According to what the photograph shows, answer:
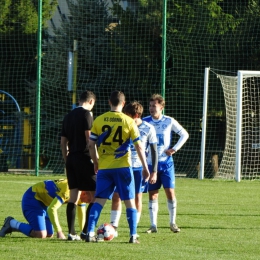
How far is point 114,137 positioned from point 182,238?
1721 mm

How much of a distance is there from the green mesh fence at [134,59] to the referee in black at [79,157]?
54.4ft

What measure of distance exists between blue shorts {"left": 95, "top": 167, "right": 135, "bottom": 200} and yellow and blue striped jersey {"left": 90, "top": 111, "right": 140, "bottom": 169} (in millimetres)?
65

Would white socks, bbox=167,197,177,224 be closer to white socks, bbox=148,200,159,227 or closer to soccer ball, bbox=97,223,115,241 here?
white socks, bbox=148,200,159,227

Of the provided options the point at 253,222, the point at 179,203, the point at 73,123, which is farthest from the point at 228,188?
the point at 73,123

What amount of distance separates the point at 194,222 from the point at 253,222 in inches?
36.2

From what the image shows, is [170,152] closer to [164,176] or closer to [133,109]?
[164,176]

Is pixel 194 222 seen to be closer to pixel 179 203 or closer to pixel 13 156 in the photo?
pixel 179 203

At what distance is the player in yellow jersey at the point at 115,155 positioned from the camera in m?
10.3

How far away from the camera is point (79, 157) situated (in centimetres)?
1097

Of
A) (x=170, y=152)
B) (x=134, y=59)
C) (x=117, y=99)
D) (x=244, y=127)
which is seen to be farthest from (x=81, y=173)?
(x=134, y=59)

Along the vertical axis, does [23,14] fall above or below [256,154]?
above

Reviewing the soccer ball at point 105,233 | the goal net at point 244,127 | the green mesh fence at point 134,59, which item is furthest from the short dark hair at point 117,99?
the green mesh fence at point 134,59

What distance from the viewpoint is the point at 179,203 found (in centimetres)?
1642

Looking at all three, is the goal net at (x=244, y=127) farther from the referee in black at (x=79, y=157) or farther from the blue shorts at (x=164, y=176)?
the referee in black at (x=79, y=157)
